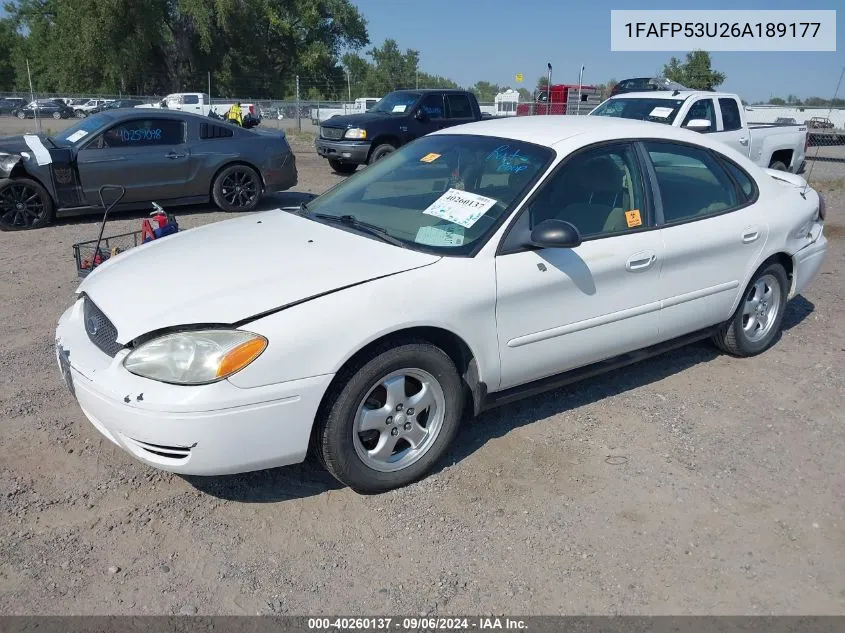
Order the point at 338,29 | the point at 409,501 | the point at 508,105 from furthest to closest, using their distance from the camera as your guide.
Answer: the point at 338,29 < the point at 508,105 < the point at 409,501

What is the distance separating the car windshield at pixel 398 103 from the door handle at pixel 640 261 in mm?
11302

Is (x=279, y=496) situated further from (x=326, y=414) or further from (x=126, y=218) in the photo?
(x=126, y=218)

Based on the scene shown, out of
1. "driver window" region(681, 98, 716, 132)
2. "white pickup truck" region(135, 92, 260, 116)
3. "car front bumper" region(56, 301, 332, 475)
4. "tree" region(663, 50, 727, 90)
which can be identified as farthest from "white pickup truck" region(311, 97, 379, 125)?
"car front bumper" region(56, 301, 332, 475)

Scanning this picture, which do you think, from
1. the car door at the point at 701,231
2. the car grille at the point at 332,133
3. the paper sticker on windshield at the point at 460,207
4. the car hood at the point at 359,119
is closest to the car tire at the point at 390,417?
the paper sticker on windshield at the point at 460,207

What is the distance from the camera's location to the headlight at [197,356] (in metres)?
2.73

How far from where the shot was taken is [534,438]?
3809 mm

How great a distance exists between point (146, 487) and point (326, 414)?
39.9 inches

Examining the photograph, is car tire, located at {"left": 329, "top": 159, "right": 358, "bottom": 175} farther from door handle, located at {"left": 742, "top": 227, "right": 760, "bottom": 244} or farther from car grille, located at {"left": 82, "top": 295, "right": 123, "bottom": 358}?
car grille, located at {"left": 82, "top": 295, "right": 123, "bottom": 358}

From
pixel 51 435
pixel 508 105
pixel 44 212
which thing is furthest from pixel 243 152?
pixel 508 105

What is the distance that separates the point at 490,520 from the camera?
3.10 meters

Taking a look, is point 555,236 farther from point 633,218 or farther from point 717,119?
point 717,119

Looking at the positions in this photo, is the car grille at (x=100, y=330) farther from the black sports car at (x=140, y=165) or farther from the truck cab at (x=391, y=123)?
the truck cab at (x=391, y=123)

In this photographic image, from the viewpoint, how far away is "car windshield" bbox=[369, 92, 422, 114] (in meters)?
14.5

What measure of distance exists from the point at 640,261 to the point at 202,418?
2426mm
